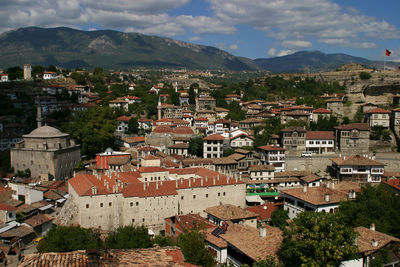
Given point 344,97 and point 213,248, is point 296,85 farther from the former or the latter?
point 213,248

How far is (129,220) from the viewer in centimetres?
2592

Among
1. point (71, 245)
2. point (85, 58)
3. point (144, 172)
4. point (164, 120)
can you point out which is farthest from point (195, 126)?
point (85, 58)

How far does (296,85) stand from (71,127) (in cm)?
4866

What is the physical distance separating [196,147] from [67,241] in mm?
24514

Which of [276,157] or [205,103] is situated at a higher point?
[205,103]

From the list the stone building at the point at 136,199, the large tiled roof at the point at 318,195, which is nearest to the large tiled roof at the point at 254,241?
the stone building at the point at 136,199

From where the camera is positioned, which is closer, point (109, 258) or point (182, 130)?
point (109, 258)

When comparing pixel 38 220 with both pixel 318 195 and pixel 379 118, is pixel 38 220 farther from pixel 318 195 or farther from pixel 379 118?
pixel 379 118

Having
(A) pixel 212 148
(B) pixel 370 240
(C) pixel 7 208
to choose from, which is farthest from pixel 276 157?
(C) pixel 7 208

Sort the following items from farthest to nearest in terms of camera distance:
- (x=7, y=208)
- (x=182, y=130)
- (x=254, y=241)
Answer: (x=182, y=130) → (x=7, y=208) → (x=254, y=241)

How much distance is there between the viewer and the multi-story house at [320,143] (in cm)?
4422

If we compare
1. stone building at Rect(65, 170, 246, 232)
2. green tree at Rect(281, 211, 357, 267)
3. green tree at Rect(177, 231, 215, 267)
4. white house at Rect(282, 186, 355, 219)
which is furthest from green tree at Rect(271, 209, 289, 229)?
green tree at Rect(281, 211, 357, 267)

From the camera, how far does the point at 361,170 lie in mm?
36312

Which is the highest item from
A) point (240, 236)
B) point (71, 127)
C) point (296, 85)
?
point (296, 85)
